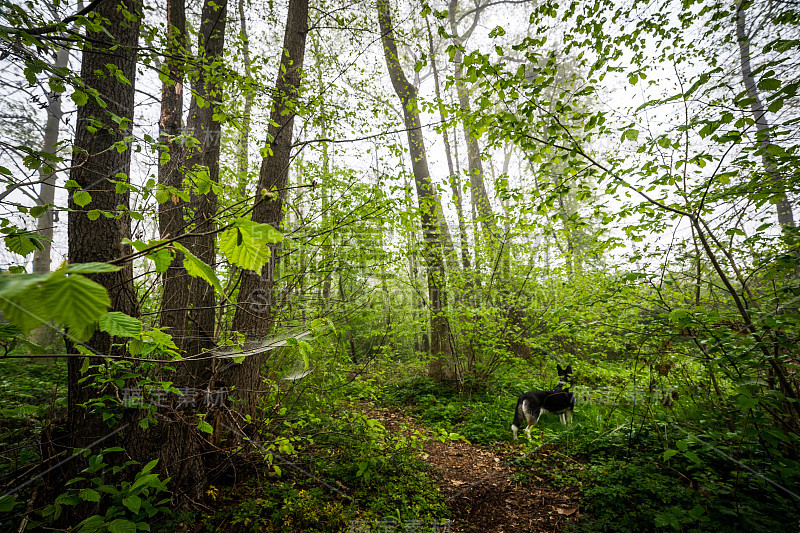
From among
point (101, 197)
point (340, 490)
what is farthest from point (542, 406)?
point (101, 197)

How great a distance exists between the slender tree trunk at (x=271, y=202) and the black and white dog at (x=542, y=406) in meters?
3.72

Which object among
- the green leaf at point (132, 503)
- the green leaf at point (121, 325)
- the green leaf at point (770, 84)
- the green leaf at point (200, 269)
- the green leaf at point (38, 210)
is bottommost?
the green leaf at point (132, 503)

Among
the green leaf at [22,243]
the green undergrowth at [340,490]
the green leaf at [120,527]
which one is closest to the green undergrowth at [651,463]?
the green undergrowth at [340,490]

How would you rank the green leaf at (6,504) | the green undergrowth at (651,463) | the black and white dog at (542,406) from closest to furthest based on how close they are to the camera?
the green leaf at (6,504)
the green undergrowth at (651,463)
the black and white dog at (542,406)

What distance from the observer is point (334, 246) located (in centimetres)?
416

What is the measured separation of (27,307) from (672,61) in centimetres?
472

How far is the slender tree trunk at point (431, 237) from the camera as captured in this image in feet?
16.8

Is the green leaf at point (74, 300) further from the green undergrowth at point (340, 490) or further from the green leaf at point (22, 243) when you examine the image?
the green undergrowth at point (340, 490)

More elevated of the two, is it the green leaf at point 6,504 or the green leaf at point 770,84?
the green leaf at point 770,84

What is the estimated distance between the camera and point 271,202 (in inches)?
122

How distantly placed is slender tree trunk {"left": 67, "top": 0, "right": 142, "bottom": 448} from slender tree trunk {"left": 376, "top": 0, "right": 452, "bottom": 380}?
3454mm

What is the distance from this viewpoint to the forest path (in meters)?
2.80

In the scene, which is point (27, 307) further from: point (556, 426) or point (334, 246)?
point (556, 426)

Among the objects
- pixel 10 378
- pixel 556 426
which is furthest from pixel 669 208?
pixel 10 378
